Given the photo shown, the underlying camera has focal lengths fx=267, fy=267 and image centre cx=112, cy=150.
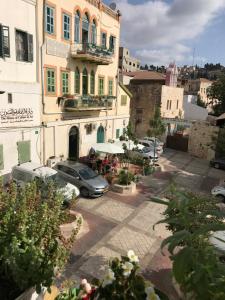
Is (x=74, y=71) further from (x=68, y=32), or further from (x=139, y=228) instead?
(x=139, y=228)

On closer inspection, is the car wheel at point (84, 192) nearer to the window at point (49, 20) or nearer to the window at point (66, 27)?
the window at point (49, 20)

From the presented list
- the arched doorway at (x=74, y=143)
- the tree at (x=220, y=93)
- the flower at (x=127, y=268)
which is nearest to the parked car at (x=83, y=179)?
the arched doorway at (x=74, y=143)

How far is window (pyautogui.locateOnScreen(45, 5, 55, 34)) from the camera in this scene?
16.8m

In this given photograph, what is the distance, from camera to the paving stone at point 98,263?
9.29 m

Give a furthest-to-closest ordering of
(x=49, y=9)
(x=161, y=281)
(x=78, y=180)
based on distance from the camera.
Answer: (x=49, y=9), (x=78, y=180), (x=161, y=281)

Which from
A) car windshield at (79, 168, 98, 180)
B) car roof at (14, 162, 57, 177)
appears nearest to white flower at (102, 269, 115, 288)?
car roof at (14, 162, 57, 177)

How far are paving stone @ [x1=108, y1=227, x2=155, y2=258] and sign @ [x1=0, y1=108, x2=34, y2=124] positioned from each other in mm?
8928

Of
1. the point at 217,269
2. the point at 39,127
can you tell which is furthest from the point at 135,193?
the point at 217,269

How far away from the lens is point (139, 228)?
12.6 metres

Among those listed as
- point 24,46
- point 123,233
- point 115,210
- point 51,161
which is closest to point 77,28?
point 24,46

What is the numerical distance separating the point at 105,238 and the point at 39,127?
9124 millimetres

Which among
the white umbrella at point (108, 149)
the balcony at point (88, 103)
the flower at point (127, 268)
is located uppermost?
the balcony at point (88, 103)

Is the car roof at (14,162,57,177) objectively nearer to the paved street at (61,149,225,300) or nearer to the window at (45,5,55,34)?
the paved street at (61,149,225,300)

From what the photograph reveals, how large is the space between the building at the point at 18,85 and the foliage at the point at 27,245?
31.1ft
